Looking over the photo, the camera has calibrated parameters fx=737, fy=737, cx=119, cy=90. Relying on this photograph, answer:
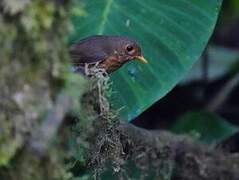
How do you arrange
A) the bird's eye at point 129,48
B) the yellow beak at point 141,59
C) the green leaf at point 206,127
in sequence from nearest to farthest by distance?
the bird's eye at point 129,48
the yellow beak at point 141,59
the green leaf at point 206,127

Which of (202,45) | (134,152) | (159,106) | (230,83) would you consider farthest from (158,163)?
(159,106)

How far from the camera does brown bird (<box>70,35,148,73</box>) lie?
244 centimetres

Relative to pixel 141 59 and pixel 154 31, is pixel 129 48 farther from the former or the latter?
pixel 154 31

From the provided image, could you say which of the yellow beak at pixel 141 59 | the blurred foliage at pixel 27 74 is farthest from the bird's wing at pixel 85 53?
the blurred foliage at pixel 27 74

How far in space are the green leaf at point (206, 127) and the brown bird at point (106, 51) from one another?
1.20m

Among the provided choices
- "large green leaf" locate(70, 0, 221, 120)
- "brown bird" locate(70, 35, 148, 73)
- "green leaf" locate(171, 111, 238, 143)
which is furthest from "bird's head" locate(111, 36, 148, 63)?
"green leaf" locate(171, 111, 238, 143)

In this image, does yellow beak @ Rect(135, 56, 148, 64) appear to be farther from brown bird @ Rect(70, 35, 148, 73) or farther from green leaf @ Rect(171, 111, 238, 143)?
green leaf @ Rect(171, 111, 238, 143)

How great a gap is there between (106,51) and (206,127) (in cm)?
144

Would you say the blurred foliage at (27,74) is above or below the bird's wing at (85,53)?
below

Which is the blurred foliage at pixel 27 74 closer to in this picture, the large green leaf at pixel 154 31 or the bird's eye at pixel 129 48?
the bird's eye at pixel 129 48

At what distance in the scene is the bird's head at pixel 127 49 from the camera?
262cm

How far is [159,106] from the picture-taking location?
5047mm

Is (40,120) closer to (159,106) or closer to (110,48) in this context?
(110,48)

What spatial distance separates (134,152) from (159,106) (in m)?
2.38
